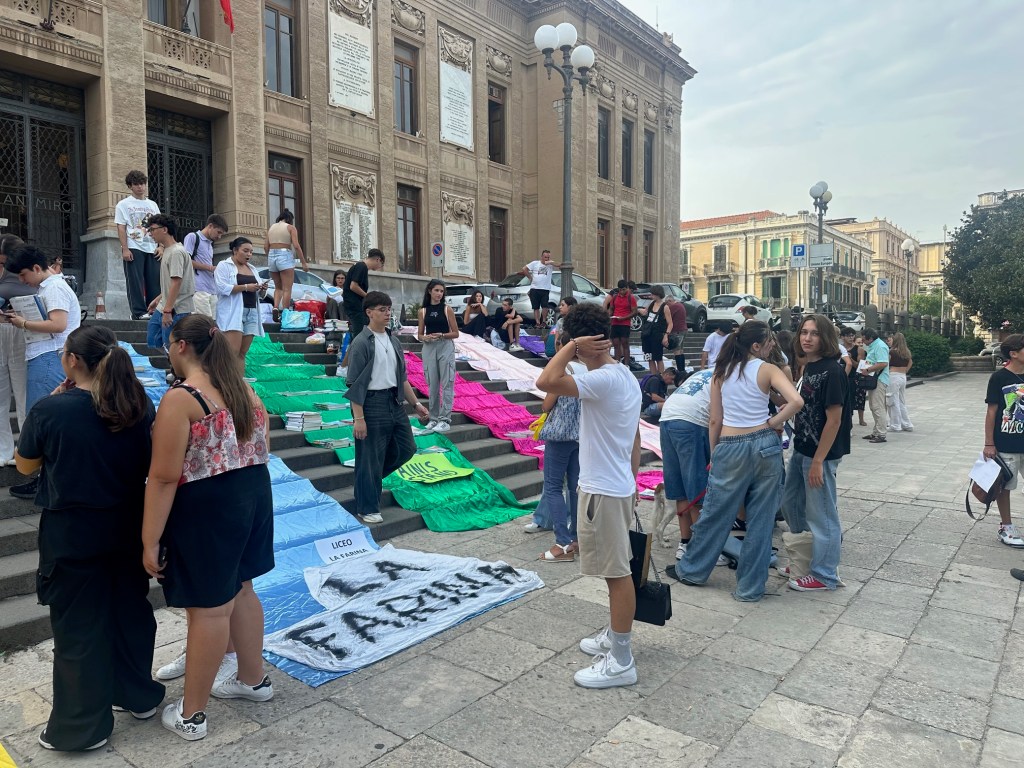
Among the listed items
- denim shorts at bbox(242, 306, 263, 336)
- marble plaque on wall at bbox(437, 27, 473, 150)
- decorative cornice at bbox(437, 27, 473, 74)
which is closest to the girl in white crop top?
denim shorts at bbox(242, 306, 263, 336)

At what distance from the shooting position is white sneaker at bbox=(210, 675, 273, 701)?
11.5ft

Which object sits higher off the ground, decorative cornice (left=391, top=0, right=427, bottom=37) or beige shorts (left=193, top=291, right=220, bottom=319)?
decorative cornice (left=391, top=0, right=427, bottom=37)

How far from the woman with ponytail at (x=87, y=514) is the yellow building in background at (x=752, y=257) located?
215 feet

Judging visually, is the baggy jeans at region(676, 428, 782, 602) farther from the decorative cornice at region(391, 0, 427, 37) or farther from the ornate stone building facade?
the decorative cornice at region(391, 0, 427, 37)

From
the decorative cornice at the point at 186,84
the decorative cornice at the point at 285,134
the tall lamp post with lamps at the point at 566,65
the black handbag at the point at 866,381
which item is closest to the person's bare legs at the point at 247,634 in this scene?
the tall lamp post with lamps at the point at 566,65

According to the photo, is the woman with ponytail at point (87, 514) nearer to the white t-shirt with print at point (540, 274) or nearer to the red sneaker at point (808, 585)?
the red sneaker at point (808, 585)

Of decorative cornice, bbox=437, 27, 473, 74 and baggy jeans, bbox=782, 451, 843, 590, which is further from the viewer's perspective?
decorative cornice, bbox=437, 27, 473, 74

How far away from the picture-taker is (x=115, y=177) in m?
13.1

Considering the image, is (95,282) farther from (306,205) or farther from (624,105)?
(624,105)

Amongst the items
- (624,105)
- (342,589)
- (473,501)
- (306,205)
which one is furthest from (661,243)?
(342,589)

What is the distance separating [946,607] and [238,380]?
4697 mm

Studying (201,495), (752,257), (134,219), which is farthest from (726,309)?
(752,257)

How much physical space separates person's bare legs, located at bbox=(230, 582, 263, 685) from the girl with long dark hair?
5.27 metres

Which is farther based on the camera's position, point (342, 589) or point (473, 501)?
point (473, 501)
